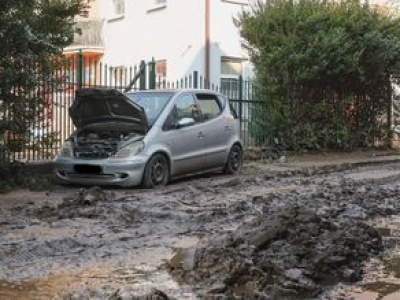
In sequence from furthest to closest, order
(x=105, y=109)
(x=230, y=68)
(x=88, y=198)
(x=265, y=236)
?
(x=230, y=68) < (x=105, y=109) < (x=88, y=198) < (x=265, y=236)

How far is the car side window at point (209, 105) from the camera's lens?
13891mm

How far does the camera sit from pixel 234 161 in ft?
48.7

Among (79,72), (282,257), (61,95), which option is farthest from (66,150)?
(282,257)

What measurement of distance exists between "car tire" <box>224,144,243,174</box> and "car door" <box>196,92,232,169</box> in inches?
9.1

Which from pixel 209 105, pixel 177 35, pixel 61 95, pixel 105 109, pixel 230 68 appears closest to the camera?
pixel 105 109

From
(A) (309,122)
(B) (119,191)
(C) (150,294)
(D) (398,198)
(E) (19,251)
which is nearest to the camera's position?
(C) (150,294)

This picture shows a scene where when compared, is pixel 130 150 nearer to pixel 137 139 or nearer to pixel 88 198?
pixel 137 139

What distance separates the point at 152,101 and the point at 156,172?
1.48 m

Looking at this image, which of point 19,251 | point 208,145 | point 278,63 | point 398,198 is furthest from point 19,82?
point 278,63

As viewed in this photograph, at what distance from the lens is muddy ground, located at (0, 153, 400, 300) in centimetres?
594

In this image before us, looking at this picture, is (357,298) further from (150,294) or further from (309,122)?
(309,122)

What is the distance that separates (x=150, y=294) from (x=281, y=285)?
1.16 metres

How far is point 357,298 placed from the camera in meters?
5.79

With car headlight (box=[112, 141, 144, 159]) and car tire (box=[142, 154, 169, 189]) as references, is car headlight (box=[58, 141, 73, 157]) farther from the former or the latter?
car tire (box=[142, 154, 169, 189])
